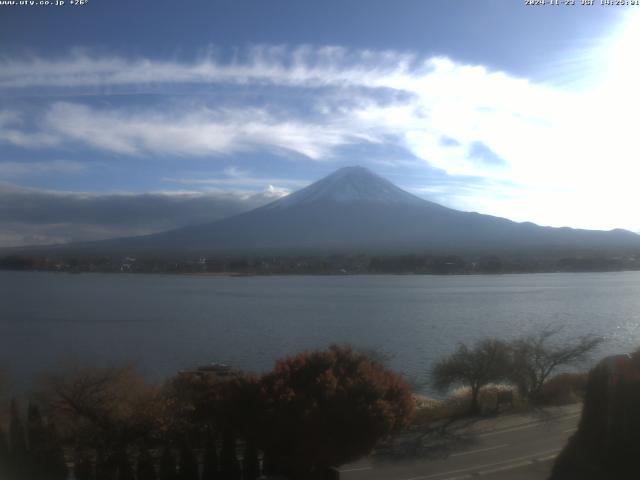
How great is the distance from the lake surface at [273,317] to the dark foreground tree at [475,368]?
1.40 metres

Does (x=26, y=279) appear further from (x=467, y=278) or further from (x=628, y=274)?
(x=628, y=274)

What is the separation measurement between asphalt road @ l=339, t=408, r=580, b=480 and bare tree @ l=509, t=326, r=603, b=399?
2.17 metres

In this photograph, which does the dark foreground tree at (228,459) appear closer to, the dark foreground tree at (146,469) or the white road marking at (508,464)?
the dark foreground tree at (146,469)

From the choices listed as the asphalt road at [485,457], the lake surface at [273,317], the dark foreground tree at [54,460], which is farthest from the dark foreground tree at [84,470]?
the lake surface at [273,317]

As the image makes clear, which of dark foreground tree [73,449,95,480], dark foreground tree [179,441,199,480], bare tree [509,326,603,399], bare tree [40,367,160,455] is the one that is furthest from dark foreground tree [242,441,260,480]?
bare tree [509,326,603,399]

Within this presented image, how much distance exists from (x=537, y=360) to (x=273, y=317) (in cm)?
1121

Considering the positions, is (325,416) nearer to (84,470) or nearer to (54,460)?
(84,470)

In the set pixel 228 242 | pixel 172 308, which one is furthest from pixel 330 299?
pixel 228 242

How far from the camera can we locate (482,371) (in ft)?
32.0

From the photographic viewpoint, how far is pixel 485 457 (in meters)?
6.24

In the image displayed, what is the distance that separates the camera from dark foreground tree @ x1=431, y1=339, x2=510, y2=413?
9.74 meters

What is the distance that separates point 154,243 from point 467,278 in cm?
2930

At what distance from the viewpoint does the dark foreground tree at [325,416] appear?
5305 millimetres

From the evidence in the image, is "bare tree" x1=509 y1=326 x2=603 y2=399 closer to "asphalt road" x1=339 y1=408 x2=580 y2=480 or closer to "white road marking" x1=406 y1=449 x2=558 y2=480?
"asphalt road" x1=339 y1=408 x2=580 y2=480
